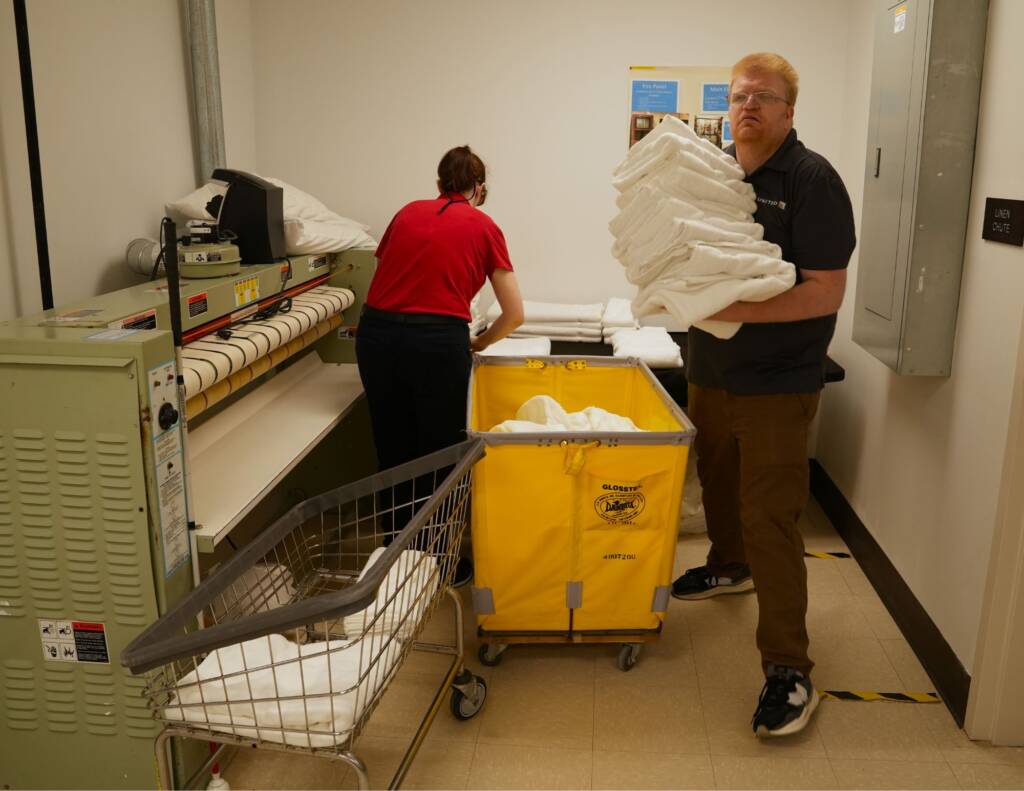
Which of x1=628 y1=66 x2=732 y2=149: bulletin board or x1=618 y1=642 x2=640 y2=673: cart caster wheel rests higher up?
x1=628 y1=66 x2=732 y2=149: bulletin board

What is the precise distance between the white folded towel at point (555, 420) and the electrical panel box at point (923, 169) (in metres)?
0.90

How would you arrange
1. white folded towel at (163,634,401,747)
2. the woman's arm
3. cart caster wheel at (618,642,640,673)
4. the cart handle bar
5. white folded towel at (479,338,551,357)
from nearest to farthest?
the cart handle bar < white folded towel at (163,634,401,747) < cart caster wheel at (618,642,640,673) < the woman's arm < white folded towel at (479,338,551,357)

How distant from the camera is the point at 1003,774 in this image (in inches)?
92.3

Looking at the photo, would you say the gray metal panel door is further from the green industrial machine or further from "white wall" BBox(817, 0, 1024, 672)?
the green industrial machine

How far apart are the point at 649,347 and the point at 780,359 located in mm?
1392

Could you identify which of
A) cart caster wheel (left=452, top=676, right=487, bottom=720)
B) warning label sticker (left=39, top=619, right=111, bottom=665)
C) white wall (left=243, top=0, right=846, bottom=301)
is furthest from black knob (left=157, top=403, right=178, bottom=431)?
white wall (left=243, top=0, right=846, bottom=301)

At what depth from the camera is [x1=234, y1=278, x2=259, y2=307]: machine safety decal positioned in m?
2.73

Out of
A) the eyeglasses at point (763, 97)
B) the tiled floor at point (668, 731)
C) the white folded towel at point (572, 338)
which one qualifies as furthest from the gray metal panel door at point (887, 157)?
the white folded towel at point (572, 338)

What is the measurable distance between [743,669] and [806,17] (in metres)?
3.02

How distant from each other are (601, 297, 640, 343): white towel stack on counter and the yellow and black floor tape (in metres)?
1.94

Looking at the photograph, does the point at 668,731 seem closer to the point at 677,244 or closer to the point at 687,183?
the point at 677,244

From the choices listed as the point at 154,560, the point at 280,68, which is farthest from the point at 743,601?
the point at 280,68

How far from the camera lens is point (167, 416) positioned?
1.98 meters

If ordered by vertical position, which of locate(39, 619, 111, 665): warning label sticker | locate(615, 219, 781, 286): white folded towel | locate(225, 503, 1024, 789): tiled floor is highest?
locate(615, 219, 781, 286): white folded towel
